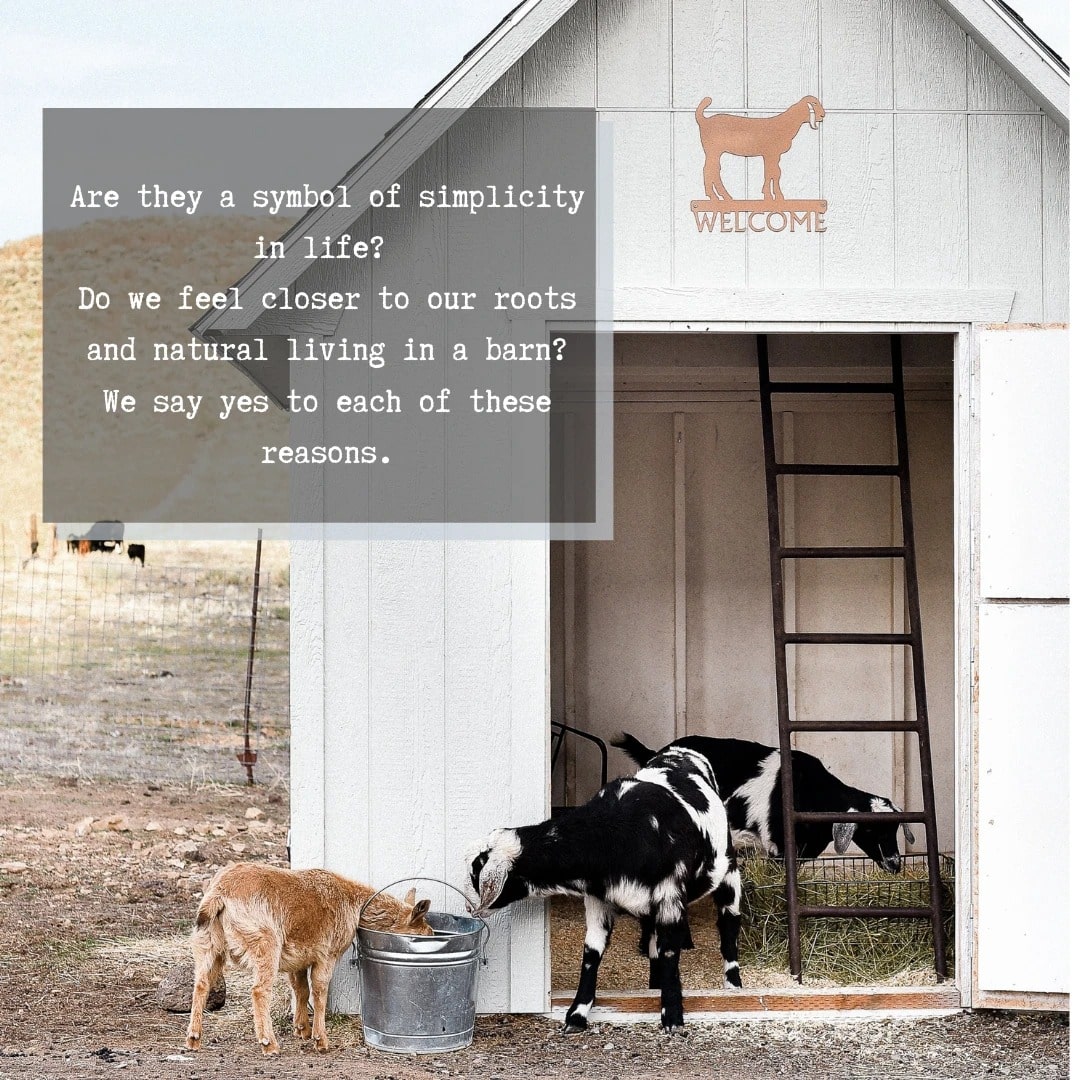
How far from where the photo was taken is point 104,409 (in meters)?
27.0

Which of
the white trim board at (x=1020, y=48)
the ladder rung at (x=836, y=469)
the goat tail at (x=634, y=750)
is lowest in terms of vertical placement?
the goat tail at (x=634, y=750)

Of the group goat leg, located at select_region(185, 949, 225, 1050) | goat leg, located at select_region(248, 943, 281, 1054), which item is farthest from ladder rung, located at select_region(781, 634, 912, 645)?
goat leg, located at select_region(185, 949, 225, 1050)

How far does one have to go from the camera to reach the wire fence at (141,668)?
1218 cm

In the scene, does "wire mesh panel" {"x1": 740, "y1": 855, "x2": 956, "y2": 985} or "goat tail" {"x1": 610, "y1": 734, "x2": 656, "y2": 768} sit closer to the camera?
"wire mesh panel" {"x1": 740, "y1": 855, "x2": 956, "y2": 985}

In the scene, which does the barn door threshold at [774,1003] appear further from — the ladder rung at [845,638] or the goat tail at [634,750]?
the goat tail at [634,750]

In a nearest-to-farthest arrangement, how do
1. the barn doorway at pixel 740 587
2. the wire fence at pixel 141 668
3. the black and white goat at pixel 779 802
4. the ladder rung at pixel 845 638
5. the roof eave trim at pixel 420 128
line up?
the roof eave trim at pixel 420 128 → the ladder rung at pixel 845 638 → the black and white goat at pixel 779 802 → the barn doorway at pixel 740 587 → the wire fence at pixel 141 668

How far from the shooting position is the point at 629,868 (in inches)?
203

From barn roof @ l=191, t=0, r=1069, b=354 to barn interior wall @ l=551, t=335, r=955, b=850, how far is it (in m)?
3.13

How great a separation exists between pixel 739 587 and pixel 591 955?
3429 millimetres

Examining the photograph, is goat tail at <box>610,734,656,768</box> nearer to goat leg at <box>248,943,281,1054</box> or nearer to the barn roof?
goat leg at <box>248,943,281,1054</box>

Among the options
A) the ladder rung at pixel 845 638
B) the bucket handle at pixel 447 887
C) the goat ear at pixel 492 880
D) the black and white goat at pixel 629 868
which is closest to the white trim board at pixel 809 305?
the ladder rung at pixel 845 638

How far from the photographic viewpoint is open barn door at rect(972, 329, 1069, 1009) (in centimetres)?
515

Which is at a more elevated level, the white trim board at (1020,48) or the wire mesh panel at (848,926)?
the white trim board at (1020,48)

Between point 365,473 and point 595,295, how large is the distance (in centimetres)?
116
